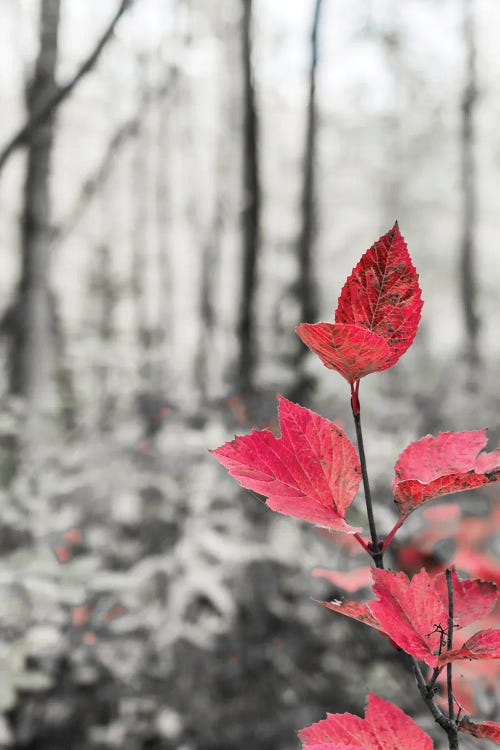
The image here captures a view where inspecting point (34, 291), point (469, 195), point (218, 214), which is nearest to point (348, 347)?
point (34, 291)

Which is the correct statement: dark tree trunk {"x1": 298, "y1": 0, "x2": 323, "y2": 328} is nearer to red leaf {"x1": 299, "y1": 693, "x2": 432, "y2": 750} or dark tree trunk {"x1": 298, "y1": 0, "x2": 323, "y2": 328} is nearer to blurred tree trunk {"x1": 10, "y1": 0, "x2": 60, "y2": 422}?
blurred tree trunk {"x1": 10, "y1": 0, "x2": 60, "y2": 422}

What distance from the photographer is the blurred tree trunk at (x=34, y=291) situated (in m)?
2.62

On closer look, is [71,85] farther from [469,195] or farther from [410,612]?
[469,195]

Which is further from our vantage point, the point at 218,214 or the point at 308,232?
the point at 218,214

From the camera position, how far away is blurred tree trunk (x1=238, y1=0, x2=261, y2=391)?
2766 millimetres

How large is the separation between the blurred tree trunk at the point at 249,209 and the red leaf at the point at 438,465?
87.5 inches

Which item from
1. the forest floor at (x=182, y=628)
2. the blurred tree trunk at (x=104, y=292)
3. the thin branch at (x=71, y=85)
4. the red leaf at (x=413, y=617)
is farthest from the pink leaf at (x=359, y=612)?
the blurred tree trunk at (x=104, y=292)

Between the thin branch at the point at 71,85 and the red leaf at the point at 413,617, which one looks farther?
the thin branch at the point at 71,85

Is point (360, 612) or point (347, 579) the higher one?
point (360, 612)

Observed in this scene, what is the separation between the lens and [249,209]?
9.41ft

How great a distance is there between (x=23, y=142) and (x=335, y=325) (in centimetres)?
111

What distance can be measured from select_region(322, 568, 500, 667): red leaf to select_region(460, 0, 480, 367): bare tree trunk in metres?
8.24

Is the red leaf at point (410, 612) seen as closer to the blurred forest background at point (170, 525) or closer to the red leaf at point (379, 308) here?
the red leaf at point (379, 308)

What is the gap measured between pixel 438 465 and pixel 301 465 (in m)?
0.11
